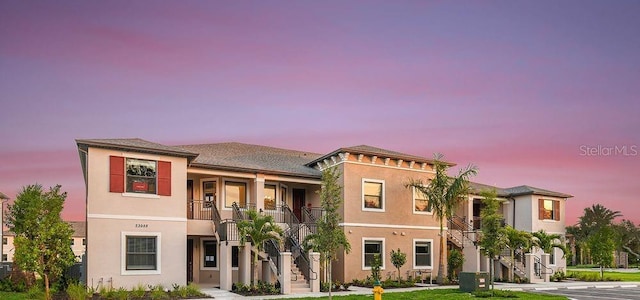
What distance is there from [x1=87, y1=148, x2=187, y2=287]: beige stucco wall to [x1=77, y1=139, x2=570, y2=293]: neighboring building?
0.13 ft

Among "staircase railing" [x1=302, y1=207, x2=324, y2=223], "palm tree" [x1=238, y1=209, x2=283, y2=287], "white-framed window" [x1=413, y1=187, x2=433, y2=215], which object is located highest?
"white-framed window" [x1=413, y1=187, x2=433, y2=215]

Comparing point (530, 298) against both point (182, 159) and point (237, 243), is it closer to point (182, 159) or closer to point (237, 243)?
point (237, 243)

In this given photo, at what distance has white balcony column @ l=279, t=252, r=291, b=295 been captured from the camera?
88.7 ft

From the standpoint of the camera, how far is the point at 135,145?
26.9 metres

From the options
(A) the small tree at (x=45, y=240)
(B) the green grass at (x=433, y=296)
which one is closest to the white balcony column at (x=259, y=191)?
(B) the green grass at (x=433, y=296)

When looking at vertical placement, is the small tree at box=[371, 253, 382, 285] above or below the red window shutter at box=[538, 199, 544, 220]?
below

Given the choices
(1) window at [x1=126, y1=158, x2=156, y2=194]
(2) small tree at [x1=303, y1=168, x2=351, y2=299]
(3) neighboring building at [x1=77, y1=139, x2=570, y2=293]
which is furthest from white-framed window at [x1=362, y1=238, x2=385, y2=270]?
(1) window at [x1=126, y1=158, x2=156, y2=194]

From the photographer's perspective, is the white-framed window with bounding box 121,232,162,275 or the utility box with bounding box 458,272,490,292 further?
the utility box with bounding box 458,272,490,292

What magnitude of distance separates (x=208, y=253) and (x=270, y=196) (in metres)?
4.32

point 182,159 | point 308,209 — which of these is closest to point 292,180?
point 308,209

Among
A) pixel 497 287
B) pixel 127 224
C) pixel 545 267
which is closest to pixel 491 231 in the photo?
pixel 497 287

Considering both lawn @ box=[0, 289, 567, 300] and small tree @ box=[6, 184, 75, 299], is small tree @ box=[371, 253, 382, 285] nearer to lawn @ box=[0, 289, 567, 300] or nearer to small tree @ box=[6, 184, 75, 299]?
lawn @ box=[0, 289, 567, 300]

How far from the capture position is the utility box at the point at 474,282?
2728 centimetres

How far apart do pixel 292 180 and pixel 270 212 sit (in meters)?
2.05
